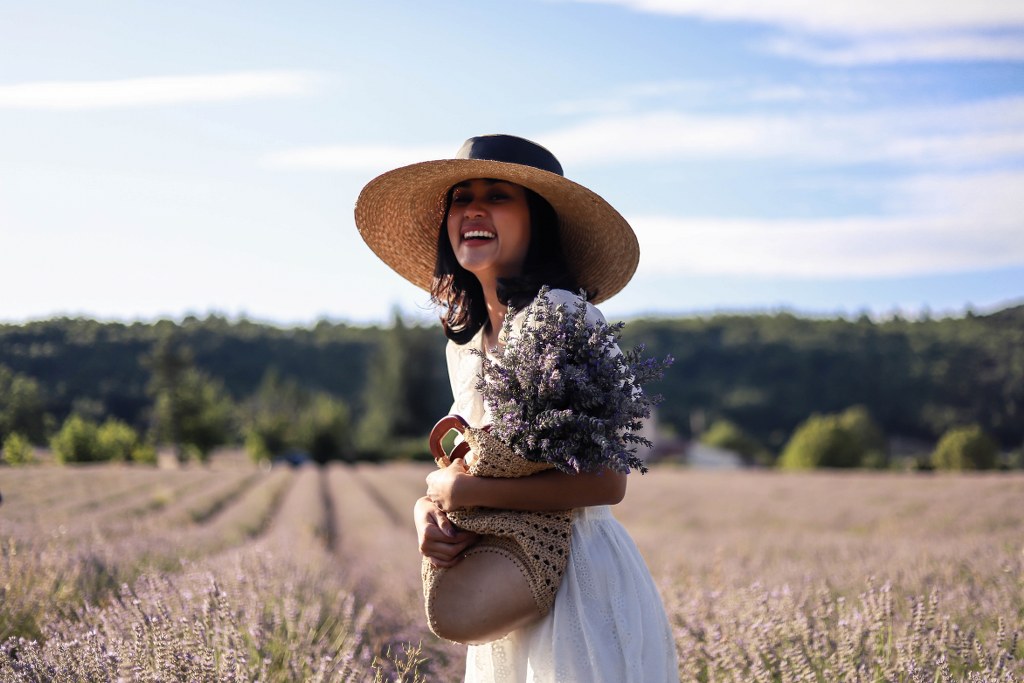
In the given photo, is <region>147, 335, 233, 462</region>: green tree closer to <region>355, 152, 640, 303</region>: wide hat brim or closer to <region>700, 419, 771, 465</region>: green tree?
<region>355, 152, 640, 303</region>: wide hat brim

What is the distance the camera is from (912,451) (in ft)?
168

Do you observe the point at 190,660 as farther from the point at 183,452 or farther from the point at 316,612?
the point at 183,452

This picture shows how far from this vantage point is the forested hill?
6.30 m

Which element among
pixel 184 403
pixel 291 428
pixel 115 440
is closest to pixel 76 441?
pixel 115 440

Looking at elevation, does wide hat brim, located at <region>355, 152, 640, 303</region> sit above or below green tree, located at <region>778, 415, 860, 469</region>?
above

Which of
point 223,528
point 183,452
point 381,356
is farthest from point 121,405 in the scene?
point 381,356

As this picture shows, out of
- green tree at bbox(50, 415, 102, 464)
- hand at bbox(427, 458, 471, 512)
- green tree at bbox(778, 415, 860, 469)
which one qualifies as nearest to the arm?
hand at bbox(427, 458, 471, 512)

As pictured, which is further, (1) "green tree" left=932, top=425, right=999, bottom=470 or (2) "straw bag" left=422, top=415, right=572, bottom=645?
(1) "green tree" left=932, top=425, right=999, bottom=470

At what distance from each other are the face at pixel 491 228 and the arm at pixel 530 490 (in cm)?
61

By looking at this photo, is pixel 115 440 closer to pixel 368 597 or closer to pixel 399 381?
pixel 368 597

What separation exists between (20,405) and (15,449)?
0.99ft

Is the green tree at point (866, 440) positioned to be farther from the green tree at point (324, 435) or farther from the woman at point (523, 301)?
the woman at point (523, 301)

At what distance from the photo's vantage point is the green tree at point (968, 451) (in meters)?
24.4

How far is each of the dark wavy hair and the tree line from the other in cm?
41
